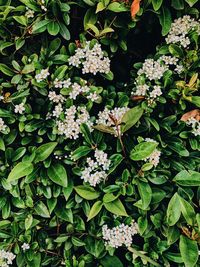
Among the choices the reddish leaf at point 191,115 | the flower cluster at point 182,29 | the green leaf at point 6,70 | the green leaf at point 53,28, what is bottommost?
the reddish leaf at point 191,115

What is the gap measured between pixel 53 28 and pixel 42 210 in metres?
0.74

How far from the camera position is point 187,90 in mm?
1882

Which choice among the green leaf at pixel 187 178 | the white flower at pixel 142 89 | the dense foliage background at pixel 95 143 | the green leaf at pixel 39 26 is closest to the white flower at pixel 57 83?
the dense foliage background at pixel 95 143

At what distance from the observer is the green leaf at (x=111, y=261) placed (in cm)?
191

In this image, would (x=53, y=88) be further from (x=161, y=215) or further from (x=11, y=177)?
(x=161, y=215)

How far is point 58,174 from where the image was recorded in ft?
5.98

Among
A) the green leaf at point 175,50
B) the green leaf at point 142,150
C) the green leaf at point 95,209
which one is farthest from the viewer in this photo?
the green leaf at point 175,50

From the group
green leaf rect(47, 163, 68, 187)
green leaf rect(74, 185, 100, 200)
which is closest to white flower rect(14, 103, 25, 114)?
green leaf rect(47, 163, 68, 187)

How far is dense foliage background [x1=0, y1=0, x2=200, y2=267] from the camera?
1.81 m

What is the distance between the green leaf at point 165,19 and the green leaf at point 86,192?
0.72 metres

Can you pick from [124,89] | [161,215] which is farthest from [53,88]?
[161,215]

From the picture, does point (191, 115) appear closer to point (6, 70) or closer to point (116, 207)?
point (116, 207)

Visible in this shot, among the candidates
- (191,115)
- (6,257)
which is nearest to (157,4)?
(191,115)

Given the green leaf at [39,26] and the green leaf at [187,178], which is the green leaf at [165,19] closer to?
the green leaf at [39,26]
